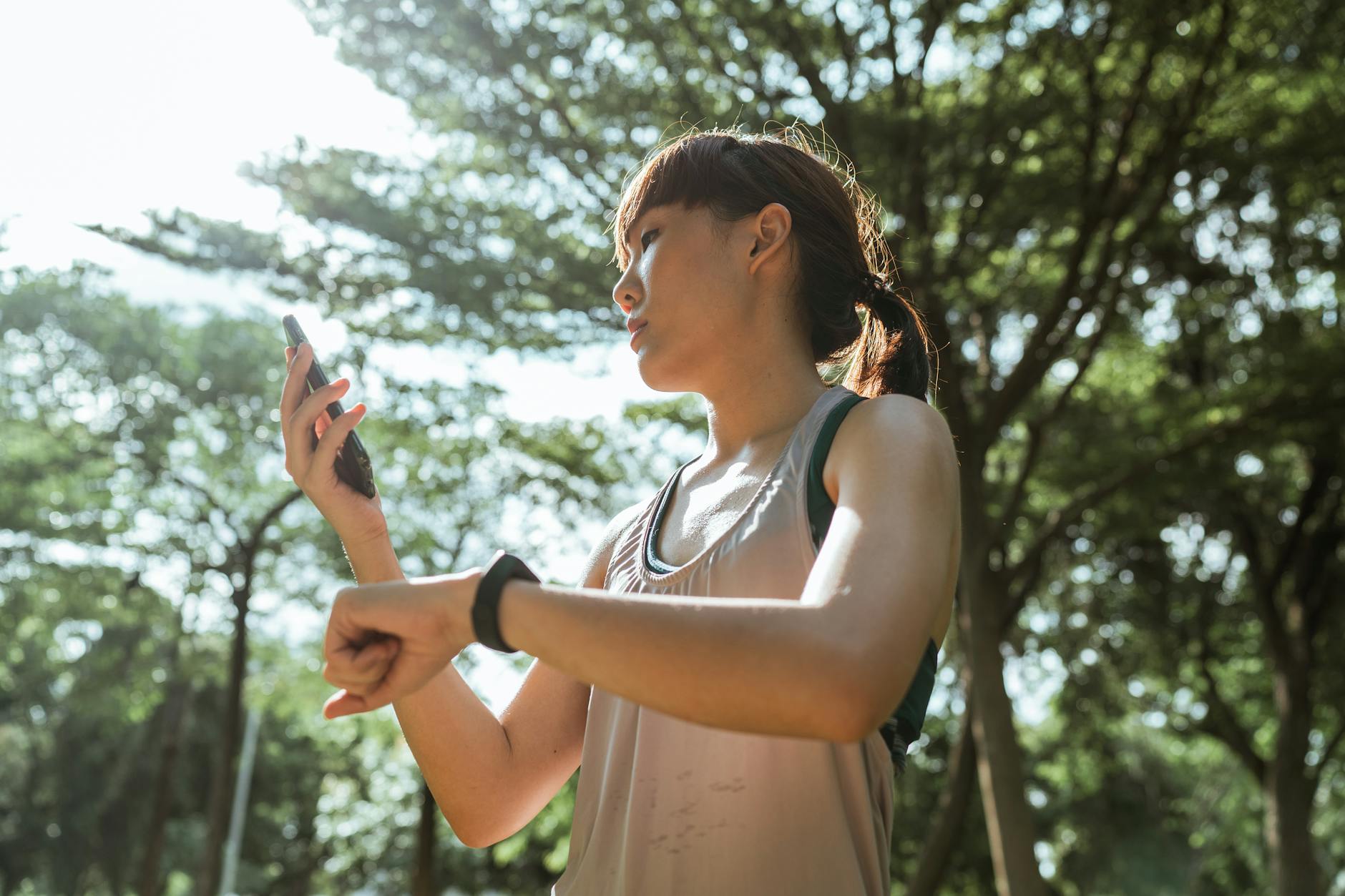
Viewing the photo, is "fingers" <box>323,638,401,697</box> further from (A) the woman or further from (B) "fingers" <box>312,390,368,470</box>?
(B) "fingers" <box>312,390,368,470</box>

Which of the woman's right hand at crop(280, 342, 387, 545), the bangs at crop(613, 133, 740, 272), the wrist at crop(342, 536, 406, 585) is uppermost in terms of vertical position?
the bangs at crop(613, 133, 740, 272)

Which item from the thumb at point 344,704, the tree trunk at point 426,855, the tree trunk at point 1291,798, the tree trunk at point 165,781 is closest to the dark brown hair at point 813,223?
the thumb at point 344,704

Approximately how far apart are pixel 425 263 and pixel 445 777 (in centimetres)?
827

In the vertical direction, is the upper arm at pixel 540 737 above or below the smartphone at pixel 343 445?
below

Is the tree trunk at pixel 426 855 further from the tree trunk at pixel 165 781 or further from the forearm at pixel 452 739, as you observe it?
Result: the forearm at pixel 452 739

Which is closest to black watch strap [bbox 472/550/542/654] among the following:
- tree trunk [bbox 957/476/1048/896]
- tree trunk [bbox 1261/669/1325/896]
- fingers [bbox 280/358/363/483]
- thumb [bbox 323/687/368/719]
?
thumb [bbox 323/687/368/719]

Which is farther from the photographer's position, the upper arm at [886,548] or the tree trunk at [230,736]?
the tree trunk at [230,736]

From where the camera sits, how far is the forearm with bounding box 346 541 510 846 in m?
1.72

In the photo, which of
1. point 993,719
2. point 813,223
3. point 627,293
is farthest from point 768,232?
point 993,719

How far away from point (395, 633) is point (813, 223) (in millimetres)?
976

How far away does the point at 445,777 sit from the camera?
1.74 meters

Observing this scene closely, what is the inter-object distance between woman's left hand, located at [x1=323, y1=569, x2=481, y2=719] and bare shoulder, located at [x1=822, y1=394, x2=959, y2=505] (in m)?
0.47

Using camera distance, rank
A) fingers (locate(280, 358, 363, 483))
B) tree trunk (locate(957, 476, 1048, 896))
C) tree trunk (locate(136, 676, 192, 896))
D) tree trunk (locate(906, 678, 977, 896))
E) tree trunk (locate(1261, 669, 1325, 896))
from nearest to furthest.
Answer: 1. fingers (locate(280, 358, 363, 483))
2. tree trunk (locate(957, 476, 1048, 896))
3. tree trunk (locate(906, 678, 977, 896))
4. tree trunk (locate(1261, 669, 1325, 896))
5. tree trunk (locate(136, 676, 192, 896))

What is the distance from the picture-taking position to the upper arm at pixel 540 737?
180 cm
